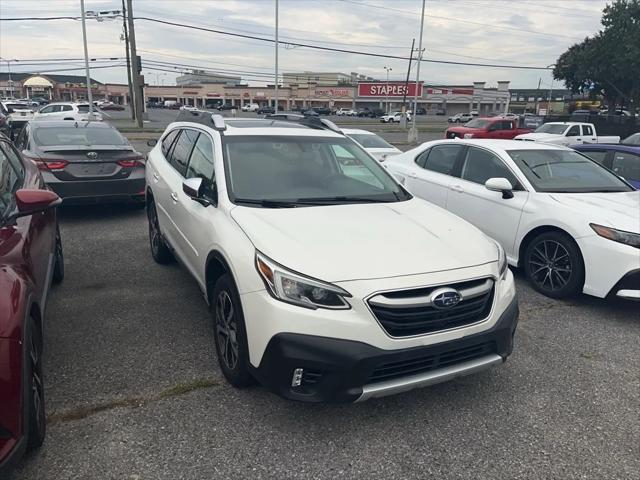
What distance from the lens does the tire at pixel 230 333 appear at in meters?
2.89

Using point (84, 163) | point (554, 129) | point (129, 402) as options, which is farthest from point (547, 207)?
point (554, 129)

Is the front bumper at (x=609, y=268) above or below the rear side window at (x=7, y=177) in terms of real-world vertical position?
below

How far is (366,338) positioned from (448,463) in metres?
0.83

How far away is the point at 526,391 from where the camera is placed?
3.33m

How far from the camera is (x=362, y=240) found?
3008 mm

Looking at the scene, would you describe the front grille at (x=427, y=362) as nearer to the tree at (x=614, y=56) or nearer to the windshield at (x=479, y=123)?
the windshield at (x=479, y=123)

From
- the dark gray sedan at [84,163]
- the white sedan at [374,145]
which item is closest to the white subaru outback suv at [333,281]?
the dark gray sedan at [84,163]

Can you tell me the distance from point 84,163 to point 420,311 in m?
6.02

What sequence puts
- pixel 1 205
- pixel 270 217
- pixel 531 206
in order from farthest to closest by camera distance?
pixel 531 206 < pixel 270 217 < pixel 1 205

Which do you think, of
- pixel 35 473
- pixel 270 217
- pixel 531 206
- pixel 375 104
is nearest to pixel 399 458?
pixel 270 217

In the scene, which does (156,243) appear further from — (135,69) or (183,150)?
(135,69)

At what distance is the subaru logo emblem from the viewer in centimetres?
268

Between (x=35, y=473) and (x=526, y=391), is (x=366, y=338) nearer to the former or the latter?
(x=526, y=391)

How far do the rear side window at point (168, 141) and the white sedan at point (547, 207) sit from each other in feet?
8.12
